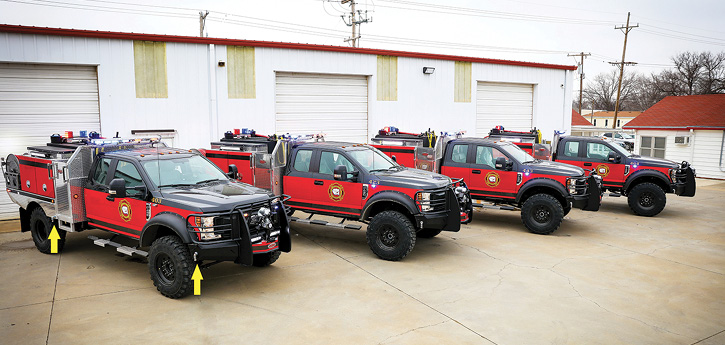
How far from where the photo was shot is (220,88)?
13805 millimetres

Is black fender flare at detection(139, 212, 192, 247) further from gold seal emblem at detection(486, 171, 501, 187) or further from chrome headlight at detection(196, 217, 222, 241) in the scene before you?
gold seal emblem at detection(486, 171, 501, 187)

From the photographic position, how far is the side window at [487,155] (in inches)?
436

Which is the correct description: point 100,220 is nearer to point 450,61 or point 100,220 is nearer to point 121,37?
point 121,37

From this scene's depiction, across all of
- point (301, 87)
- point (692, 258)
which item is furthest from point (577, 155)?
point (301, 87)

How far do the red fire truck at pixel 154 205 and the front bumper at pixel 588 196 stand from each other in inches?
252

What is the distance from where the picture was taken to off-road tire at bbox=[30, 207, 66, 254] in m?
8.38

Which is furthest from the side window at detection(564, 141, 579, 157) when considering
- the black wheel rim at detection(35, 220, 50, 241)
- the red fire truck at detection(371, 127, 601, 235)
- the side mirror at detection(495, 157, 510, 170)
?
the black wheel rim at detection(35, 220, 50, 241)

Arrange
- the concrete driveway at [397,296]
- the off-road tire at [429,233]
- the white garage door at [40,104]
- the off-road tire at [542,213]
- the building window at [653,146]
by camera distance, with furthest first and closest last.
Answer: the building window at [653,146] → the white garage door at [40,104] → the off-road tire at [542,213] → the off-road tire at [429,233] → the concrete driveway at [397,296]

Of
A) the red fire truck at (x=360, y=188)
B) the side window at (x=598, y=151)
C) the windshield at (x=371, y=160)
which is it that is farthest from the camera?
the side window at (x=598, y=151)

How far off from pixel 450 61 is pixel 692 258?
11082 mm

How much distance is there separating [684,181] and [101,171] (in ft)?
43.3

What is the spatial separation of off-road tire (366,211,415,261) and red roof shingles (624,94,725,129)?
19358 millimetres

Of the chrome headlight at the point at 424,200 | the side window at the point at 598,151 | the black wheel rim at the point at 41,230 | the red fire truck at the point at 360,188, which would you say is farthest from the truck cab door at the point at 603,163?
the black wheel rim at the point at 41,230

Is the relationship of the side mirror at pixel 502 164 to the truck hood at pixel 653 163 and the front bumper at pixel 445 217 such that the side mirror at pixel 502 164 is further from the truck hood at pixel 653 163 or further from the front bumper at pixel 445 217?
the truck hood at pixel 653 163
